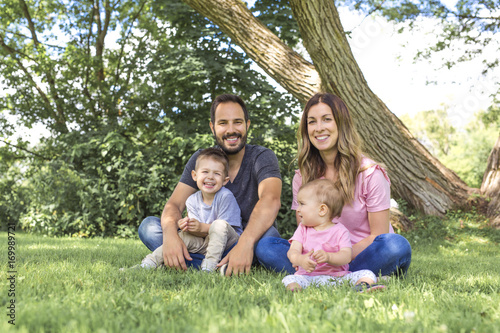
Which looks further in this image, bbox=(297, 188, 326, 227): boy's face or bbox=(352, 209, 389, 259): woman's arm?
bbox=(352, 209, 389, 259): woman's arm

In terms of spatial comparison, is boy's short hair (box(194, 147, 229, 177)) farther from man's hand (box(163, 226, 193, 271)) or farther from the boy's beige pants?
man's hand (box(163, 226, 193, 271))

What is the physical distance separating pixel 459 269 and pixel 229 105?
2.56 metres

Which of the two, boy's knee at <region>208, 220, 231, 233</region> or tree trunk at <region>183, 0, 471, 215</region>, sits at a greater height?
tree trunk at <region>183, 0, 471, 215</region>

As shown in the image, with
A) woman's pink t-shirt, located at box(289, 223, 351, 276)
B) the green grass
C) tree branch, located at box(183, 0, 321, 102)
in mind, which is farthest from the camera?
tree branch, located at box(183, 0, 321, 102)

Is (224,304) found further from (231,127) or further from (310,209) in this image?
(231,127)

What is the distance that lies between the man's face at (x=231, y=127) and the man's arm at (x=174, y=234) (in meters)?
0.53

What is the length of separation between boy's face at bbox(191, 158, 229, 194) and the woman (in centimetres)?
66

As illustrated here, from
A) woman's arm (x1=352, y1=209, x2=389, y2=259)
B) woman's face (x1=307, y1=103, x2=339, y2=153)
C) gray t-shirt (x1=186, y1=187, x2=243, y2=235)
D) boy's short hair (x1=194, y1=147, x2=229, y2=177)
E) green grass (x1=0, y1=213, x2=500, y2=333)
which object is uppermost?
woman's face (x1=307, y1=103, x2=339, y2=153)

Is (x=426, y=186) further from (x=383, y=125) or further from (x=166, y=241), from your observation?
(x=166, y=241)

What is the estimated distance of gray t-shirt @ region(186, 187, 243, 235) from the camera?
3.27m

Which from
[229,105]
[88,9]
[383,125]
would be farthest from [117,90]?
[229,105]

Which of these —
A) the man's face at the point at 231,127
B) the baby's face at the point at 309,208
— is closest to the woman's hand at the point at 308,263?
Answer: the baby's face at the point at 309,208

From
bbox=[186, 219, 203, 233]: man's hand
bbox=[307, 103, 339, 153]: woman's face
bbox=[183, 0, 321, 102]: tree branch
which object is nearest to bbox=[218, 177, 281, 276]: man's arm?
bbox=[186, 219, 203, 233]: man's hand

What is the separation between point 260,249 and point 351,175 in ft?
2.83
